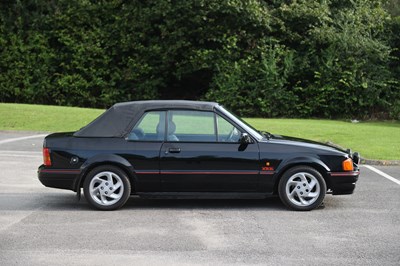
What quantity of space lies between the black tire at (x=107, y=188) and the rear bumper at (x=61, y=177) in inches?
6.6

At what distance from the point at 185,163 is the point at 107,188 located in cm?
110

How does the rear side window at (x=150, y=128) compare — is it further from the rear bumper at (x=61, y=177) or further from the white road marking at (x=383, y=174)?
the white road marking at (x=383, y=174)

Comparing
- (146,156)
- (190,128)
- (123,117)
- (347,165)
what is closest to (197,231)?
(146,156)

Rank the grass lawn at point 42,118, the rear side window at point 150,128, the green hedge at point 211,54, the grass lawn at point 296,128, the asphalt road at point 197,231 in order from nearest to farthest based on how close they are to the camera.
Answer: the asphalt road at point 197,231 < the rear side window at point 150,128 < the grass lawn at point 296,128 < the grass lawn at point 42,118 < the green hedge at point 211,54

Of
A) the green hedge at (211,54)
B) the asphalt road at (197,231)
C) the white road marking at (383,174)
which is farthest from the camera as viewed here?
the green hedge at (211,54)

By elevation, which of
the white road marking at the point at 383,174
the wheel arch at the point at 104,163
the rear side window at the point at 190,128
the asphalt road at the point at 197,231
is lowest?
the white road marking at the point at 383,174

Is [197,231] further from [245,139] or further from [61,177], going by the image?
[61,177]

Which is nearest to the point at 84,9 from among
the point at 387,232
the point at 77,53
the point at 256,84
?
the point at 77,53

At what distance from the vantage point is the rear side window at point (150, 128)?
8.79m

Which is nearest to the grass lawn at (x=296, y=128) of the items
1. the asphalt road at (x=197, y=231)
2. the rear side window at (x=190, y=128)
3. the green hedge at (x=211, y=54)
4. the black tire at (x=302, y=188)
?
the green hedge at (x=211, y=54)

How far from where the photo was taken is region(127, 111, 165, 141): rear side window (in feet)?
28.8

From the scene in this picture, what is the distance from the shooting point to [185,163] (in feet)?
28.4

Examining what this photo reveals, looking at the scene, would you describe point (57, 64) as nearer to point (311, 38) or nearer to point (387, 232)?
point (311, 38)

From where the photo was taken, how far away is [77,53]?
36469 mm
